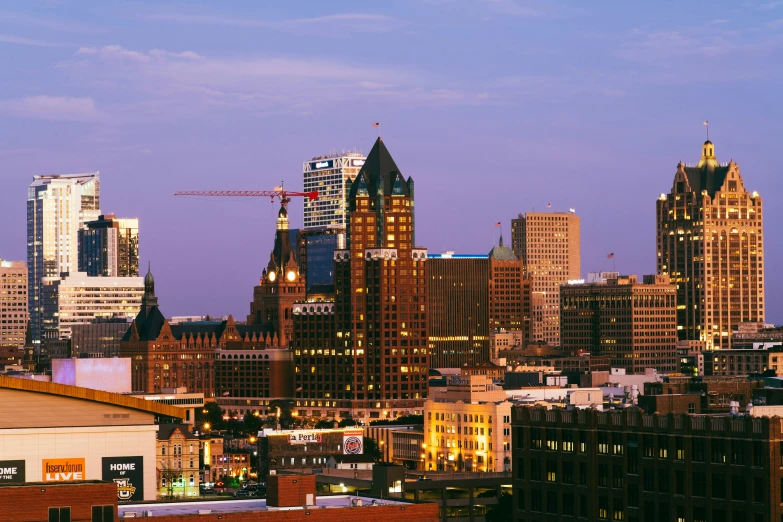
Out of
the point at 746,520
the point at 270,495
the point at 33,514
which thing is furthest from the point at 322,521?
the point at 746,520

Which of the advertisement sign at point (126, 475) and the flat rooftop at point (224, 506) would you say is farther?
the advertisement sign at point (126, 475)

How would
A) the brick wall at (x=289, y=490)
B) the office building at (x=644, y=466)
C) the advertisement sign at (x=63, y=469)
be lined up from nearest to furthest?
the brick wall at (x=289, y=490) < the advertisement sign at (x=63, y=469) < the office building at (x=644, y=466)

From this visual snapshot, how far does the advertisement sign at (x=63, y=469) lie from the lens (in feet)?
425

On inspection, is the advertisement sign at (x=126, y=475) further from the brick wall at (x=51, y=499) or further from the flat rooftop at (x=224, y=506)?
the brick wall at (x=51, y=499)

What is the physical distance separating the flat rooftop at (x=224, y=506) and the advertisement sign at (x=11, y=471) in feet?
Result: 33.6

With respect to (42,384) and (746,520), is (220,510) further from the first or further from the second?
(746,520)

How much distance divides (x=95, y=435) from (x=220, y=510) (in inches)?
760

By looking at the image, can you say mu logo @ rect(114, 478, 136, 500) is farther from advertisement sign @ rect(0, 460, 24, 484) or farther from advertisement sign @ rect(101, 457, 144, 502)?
advertisement sign @ rect(0, 460, 24, 484)

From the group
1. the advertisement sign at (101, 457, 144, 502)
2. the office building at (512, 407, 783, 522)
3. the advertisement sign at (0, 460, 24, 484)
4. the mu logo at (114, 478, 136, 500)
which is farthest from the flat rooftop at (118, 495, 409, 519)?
the office building at (512, 407, 783, 522)

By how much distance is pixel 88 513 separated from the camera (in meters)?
103

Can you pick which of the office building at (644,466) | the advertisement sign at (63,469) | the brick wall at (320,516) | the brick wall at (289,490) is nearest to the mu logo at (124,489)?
the advertisement sign at (63,469)

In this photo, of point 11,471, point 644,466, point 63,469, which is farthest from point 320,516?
point 644,466

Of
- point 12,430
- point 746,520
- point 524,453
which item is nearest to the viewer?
point 12,430

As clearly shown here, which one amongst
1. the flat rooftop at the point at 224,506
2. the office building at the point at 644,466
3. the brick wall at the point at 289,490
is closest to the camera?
the flat rooftop at the point at 224,506
